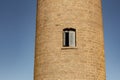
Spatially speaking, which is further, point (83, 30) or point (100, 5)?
point (100, 5)

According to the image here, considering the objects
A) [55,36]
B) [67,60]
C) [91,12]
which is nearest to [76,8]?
A: [91,12]

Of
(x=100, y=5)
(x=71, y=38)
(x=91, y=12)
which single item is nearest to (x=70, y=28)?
(x=71, y=38)

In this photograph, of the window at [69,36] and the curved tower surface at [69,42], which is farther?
the window at [69,36]

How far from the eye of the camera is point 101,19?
59.7 feet

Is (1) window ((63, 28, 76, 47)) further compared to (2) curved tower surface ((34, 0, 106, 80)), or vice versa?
(1) window ((63, 28, 76, 47))

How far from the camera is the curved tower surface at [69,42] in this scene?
1614cm

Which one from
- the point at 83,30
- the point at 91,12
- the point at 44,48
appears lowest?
the point at 44,48

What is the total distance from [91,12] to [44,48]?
3444 mm

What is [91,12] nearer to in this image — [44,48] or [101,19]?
[101,19]

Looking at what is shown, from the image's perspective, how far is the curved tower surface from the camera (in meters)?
16.1

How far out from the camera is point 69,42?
16797mm

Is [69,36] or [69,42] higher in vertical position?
[69,36]

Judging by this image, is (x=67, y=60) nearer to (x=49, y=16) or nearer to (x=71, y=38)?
(x=71, y=38)

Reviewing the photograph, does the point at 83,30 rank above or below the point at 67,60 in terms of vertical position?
above
